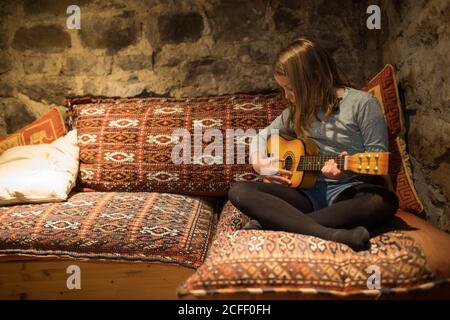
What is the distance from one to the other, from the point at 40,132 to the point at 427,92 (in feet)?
6.83

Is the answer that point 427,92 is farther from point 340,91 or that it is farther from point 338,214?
point 338,214

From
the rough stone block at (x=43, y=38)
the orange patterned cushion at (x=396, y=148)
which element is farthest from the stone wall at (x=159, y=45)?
the orange patterned cushion at (x=396, y=148)

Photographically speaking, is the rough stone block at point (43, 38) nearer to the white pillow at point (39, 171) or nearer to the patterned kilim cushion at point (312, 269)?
the white pillow at point (39, 171)

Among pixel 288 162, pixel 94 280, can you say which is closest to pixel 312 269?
pixel 288 162

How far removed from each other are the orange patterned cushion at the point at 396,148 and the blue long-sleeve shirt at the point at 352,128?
0.26 meters

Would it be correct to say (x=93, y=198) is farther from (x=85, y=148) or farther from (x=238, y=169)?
(x=238, y=169)

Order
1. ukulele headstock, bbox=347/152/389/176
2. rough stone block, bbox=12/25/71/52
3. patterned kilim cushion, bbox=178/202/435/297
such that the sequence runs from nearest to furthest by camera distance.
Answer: patterned kilim cushion, bbox=178/202/435/297, ukulele headstock, bbox=347/152/389/176, rough stone block, bbox=12/25/71/52

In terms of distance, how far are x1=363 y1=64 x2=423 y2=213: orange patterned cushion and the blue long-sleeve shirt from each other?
263 millimetres

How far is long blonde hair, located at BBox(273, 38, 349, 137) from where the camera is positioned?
1.72 m

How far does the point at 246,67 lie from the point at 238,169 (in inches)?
29.3

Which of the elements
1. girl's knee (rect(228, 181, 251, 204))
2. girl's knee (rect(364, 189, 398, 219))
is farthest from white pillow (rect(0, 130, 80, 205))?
girl's knee (rect(364, 189, 398, 219))

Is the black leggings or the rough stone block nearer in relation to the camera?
the black leggings

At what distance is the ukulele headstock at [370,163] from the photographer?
141 cm

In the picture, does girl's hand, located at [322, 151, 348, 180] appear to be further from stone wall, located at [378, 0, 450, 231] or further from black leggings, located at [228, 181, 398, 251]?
stone wall, located at [378, 0, 450, 231]
